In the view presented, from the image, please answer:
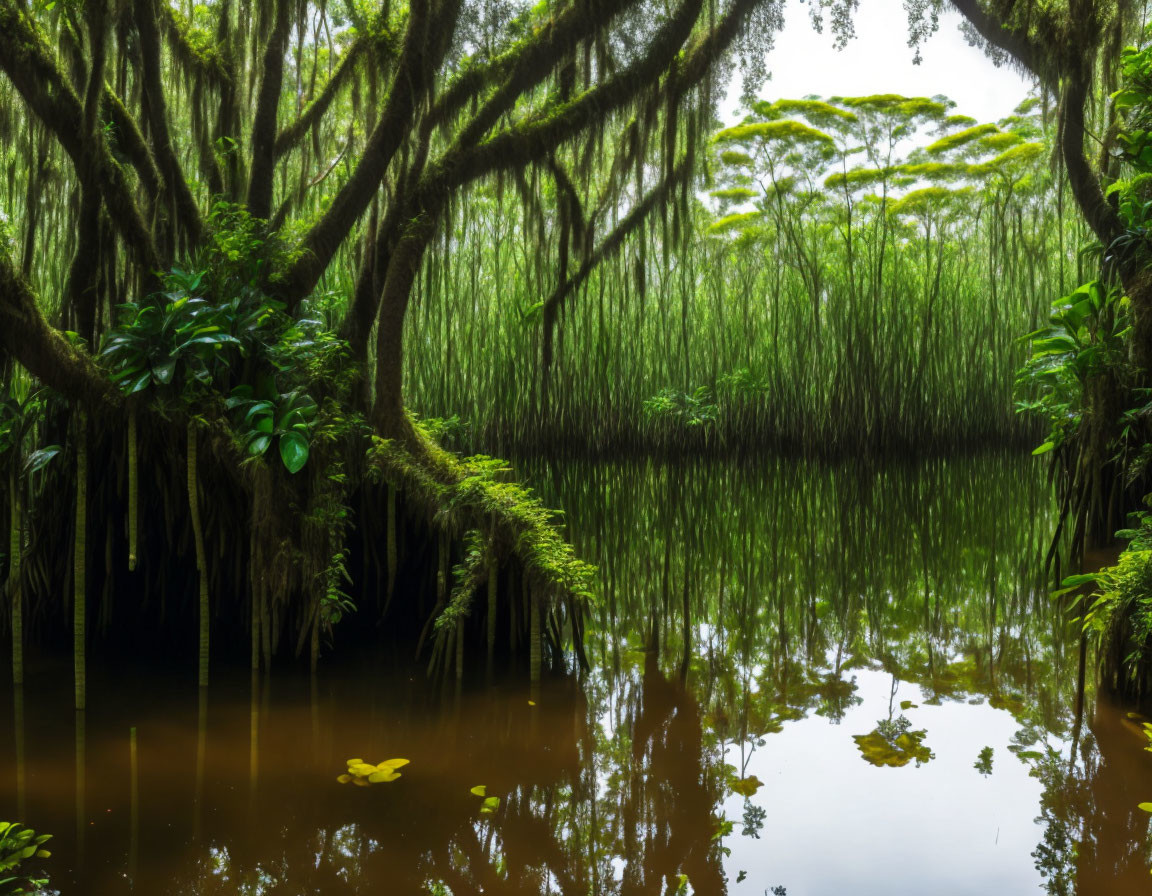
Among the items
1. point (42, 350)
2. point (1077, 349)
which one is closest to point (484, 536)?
point (42, 350)

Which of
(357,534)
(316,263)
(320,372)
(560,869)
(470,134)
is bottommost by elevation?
(560,869)

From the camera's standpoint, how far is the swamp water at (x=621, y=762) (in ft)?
5.48

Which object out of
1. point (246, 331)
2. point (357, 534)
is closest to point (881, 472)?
point (357, 534)

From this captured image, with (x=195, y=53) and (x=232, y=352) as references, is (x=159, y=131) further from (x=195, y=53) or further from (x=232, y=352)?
(x=232, y=352)

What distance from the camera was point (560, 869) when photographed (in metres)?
1.68

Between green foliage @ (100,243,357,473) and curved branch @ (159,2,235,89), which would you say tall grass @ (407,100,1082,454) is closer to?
curved branch @ (159,2,235,89)

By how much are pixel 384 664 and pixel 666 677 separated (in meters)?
0.94

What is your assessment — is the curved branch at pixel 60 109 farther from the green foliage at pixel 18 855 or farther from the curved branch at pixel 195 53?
the green foliage at pixel 18 855

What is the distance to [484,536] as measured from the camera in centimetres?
292

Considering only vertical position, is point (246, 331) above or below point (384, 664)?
above

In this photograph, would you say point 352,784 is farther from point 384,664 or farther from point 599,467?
point 599,467

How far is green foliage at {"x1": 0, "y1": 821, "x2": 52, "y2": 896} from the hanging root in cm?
126

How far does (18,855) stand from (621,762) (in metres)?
1.23

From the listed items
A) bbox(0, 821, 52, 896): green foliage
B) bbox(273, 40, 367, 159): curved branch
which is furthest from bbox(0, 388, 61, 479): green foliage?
bbox(273, 40, 367, 159): curved branch
